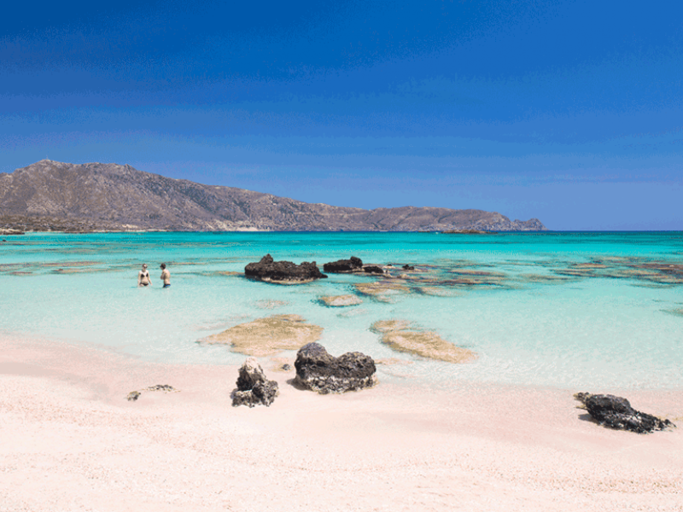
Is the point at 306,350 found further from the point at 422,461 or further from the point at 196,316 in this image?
the point at 196,316

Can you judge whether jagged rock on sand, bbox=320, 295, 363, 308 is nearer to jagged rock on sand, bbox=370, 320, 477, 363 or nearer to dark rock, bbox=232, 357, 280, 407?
jagged rock on sand, bbox=370, 320, 477, 363

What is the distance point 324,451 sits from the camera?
5.48 meters

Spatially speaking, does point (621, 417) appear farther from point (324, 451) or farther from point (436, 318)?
point (436, 318)

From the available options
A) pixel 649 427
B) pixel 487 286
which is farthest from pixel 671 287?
pixel 649 427

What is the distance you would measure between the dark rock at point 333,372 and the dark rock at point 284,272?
52.9 ft

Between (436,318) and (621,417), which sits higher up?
(621,417)

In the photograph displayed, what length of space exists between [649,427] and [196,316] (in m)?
13.5

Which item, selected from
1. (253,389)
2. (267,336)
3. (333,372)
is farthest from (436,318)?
(253,389)

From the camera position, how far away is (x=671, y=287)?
22.6 meters

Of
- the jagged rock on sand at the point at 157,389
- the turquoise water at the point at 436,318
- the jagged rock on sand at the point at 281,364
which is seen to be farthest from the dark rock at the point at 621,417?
the jagged rock on sand at the point at 157,389

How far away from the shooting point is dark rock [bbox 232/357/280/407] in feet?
23.4

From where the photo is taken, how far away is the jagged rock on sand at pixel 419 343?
10.4m

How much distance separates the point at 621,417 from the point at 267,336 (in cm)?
863

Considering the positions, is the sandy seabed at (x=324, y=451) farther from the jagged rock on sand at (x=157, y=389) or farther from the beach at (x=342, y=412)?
the jagged rock on sand at (x=157, y=389)
